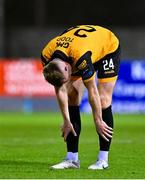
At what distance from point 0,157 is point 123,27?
759 inches

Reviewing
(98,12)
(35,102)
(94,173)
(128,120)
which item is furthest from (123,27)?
(94,173)

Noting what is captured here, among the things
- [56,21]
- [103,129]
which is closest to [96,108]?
[103,129]

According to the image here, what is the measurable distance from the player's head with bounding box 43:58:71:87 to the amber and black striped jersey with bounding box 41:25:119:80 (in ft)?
0.61

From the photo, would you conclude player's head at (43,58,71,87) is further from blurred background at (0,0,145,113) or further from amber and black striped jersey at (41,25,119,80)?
blurred background at (0,0,145,113)

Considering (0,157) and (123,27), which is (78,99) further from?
(123,27)

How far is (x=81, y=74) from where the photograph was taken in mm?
9180

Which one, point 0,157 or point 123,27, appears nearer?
point 0,157

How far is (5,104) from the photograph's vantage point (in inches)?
981

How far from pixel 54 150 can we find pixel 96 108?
322cm

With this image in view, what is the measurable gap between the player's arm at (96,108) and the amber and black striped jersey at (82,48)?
11 cm

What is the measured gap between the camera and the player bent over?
9.14 meters

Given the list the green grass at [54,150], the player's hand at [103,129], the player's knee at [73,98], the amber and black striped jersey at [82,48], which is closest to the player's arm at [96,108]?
the player's hand at [103,129]

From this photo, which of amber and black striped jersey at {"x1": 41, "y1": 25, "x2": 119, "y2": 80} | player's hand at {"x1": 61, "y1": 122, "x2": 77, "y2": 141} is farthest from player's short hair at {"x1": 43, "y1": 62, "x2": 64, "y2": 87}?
player's hand at {"x1": 61, "y1": 122, "x2": 77, "y2": 141}

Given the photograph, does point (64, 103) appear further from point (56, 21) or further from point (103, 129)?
point (56, 21)
